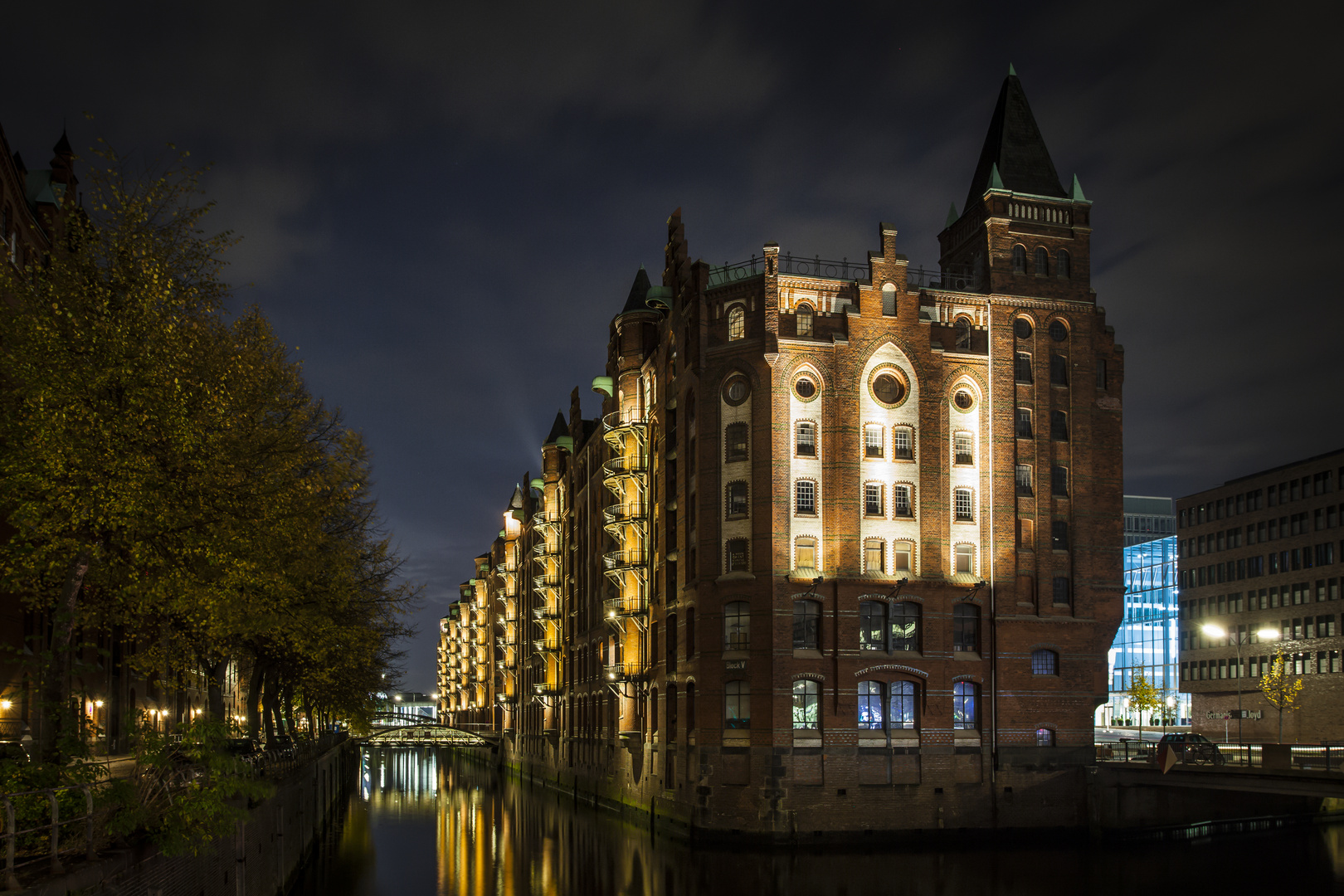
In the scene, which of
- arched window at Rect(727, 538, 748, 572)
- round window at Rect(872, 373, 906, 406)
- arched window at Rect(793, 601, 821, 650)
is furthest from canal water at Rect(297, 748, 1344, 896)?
round window at Rect(872, 373, 906, 406)

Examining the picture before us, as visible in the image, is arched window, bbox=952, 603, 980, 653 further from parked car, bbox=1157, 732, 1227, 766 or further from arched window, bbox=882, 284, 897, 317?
arched window, bbox=882, 284, 897, 317

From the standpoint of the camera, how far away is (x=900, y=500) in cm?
5769

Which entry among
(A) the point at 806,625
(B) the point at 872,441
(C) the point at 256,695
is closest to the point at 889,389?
(B) the point at 872,441

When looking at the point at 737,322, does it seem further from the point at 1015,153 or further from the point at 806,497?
the point at 1015,153

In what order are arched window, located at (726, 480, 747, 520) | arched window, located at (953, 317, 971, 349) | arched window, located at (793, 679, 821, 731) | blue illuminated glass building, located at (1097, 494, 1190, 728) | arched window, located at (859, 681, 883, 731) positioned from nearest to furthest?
arched window, located at (793, 679, 821, 731), arched window, located at (859, 681, 883, 731), arched window, located at (726, 480, 747, 520), arched window, located at (953, 317, 971, 349), blue illuminated glass building, located at (1097, 494, 1190, 728)

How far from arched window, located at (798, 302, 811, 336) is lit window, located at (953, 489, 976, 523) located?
11.0 metres

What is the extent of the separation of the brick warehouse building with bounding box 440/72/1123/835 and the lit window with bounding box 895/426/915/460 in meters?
0.17

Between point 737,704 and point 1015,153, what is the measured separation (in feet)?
107

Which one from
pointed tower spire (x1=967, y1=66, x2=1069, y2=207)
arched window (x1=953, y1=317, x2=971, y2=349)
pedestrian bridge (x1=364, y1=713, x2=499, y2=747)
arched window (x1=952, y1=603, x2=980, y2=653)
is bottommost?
pedestrian bridge (x1=364, y1=713, x2=499, y2=747)

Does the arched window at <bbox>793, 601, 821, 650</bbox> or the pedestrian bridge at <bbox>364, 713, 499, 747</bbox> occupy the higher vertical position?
the arched window at <bbox>793, 601, 821, 650</bbox>

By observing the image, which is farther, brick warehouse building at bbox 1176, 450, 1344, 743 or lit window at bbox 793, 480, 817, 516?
brick warehouse building at bbox 1176, 450, 1344, 743

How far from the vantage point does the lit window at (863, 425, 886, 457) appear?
57719 millimetres

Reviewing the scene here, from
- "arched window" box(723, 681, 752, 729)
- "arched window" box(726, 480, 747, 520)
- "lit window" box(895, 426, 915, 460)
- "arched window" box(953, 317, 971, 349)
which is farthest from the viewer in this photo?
"arched window" box(953, 317, 971, 349)

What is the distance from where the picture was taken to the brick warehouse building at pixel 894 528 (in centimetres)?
5466
